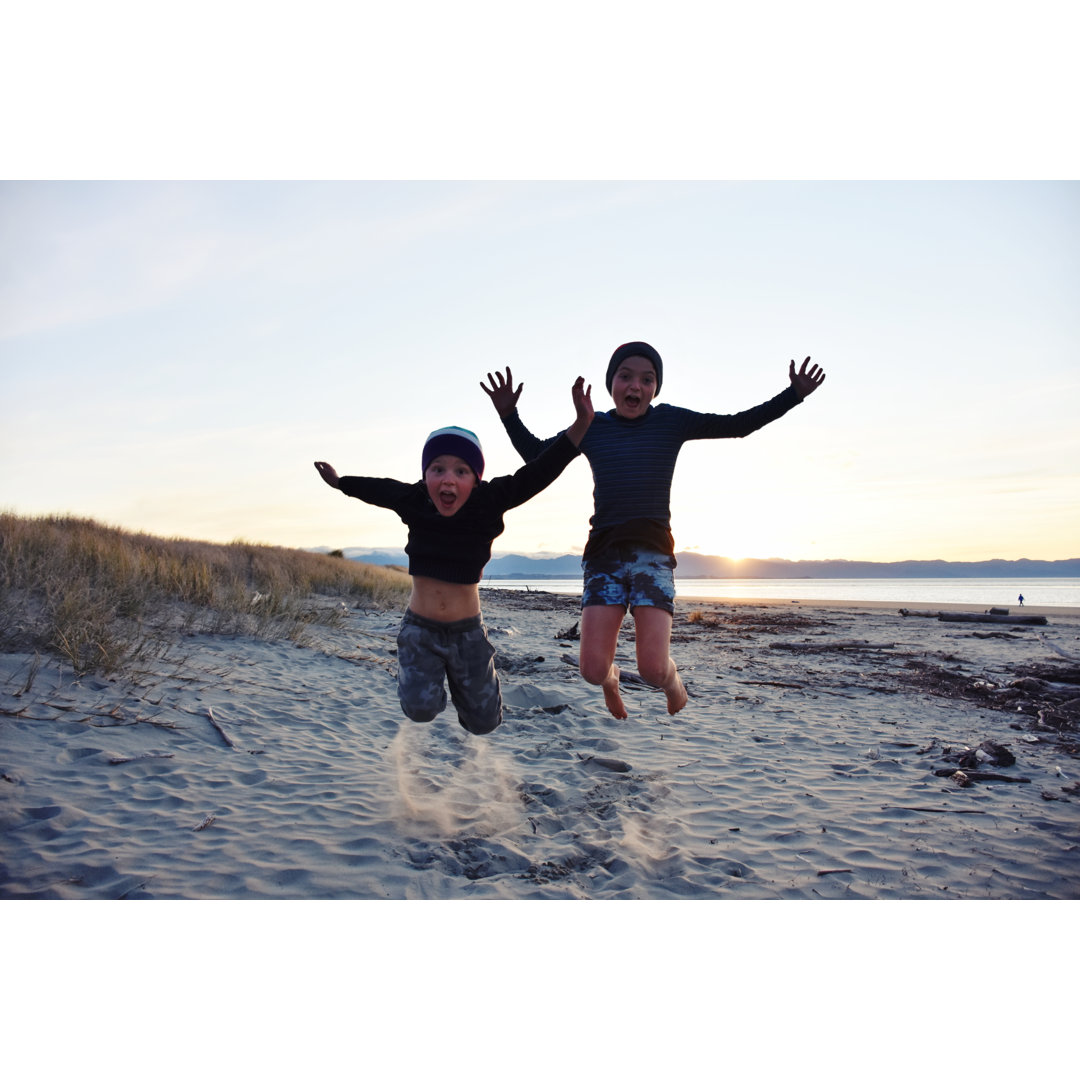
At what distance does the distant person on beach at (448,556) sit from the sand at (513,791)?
3.35 ft

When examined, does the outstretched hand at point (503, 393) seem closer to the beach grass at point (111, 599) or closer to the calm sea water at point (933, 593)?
the beach grass at point (111, 599)

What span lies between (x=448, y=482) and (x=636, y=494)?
115 cm

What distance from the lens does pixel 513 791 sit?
5.29 m

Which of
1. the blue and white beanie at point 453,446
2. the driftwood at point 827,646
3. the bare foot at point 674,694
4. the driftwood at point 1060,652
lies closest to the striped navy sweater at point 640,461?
the blue and white beanie at point 453,446

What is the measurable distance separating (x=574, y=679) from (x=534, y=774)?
11.7ft

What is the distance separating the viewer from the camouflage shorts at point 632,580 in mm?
3961

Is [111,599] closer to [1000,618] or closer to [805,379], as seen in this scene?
[805,379]

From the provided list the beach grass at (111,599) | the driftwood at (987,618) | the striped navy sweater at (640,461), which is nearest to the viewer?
the striped navy sweater at (640,461)

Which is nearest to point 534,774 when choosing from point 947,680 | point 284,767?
point 284,767

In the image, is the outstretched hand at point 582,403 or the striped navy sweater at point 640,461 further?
the striped navy sweater at point 640,461

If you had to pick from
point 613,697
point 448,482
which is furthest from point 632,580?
point 448,482

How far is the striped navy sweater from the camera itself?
408cm

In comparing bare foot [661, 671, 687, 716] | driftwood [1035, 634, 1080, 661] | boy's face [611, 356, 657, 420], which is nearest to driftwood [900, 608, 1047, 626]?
driftwood [1035, 634, 1080, 661]

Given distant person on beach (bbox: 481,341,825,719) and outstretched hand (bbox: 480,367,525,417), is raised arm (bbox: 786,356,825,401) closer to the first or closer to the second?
distant person on beach (bbox: 481,341,825,719)
